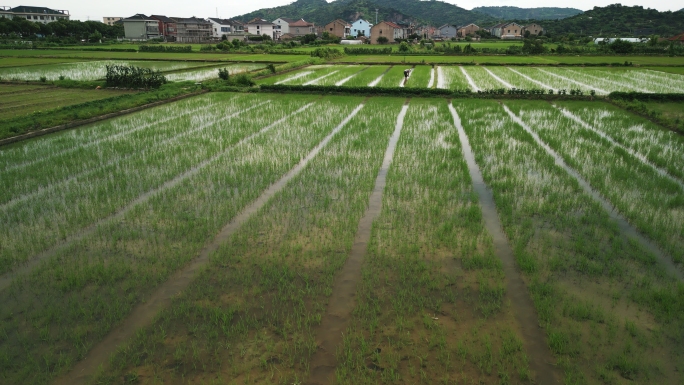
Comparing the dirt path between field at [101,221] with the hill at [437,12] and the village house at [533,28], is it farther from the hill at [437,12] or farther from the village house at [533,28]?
the hill at [437,12]

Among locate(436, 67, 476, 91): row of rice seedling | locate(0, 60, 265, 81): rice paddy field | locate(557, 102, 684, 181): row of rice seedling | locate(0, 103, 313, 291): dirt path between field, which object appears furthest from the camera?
locate(0, 60, 265, 81): rice paddy field

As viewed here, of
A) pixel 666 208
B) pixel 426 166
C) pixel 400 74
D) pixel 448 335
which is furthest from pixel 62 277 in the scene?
pixel 400 74

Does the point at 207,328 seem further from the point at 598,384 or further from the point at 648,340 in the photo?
the point at 648,340

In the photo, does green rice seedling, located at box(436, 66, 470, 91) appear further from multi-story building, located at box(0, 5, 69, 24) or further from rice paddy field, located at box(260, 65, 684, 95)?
multi-story building, located at box(0, 5, 69, 24)

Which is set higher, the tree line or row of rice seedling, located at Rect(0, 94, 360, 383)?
the tree line

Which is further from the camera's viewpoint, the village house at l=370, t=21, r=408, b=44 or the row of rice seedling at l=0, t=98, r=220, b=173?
the village house at l=370, t=21, r=408, b=44

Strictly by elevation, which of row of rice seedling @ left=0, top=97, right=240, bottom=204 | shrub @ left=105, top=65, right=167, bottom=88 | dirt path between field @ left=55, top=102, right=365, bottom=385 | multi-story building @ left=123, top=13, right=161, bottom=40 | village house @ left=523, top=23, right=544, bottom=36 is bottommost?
dirt path between field @ left=55, top=102, right=365, bottom=385

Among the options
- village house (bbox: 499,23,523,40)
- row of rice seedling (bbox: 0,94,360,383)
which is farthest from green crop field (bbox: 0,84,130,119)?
village house (bbox: 499,23,523,40)
